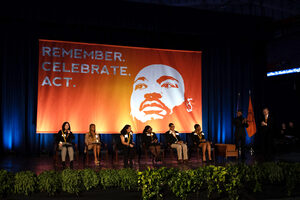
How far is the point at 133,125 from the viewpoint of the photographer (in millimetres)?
9156

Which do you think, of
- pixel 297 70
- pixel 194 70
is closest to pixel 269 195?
pixel 194 70

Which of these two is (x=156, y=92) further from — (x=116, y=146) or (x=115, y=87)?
(x=116, y=146)

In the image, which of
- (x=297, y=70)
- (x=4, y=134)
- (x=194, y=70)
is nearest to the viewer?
(x=4, y=134)

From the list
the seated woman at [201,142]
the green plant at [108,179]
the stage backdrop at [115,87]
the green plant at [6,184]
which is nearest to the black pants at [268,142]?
the seated woman at [201,142]

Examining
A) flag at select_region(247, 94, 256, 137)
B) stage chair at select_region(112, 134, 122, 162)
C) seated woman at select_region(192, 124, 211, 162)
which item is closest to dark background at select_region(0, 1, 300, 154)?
flag at select_region(247, 94, 256, 137)

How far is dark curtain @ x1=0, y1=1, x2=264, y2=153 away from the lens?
8.63 m

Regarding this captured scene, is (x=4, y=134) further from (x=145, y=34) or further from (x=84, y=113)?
(x=145, y=34)

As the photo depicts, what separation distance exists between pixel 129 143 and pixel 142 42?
13.0ft

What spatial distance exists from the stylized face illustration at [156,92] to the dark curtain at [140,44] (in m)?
0.99

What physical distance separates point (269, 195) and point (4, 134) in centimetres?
668

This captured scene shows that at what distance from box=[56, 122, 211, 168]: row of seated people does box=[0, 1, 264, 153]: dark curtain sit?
194cm

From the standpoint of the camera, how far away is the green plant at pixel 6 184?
396 cm

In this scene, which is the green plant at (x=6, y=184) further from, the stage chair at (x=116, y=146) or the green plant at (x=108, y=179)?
the stage chair at (x=116, y=146)

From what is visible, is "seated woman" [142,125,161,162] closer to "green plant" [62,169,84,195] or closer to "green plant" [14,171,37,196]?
"green plant" [62,169,84,195]
